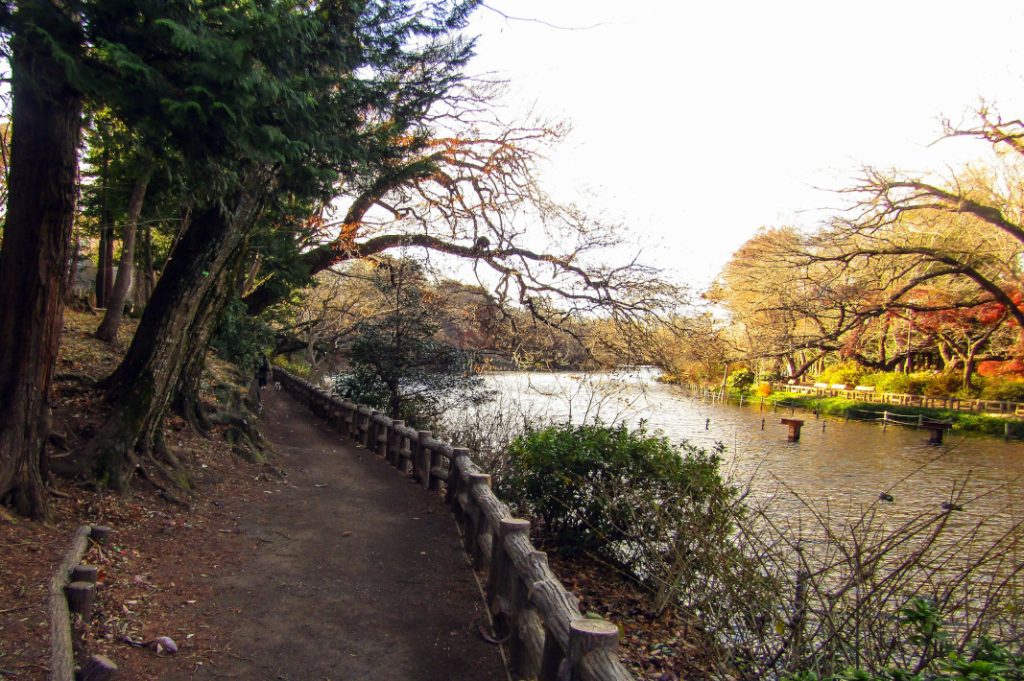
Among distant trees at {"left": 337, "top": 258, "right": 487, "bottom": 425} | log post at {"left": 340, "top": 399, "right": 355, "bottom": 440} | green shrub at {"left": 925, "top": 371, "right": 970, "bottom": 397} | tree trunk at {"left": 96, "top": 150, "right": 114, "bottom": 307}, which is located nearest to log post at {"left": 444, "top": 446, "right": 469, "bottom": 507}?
distant trees at {"left": 337, "top": 258, "right": 487, "bottom": 425}

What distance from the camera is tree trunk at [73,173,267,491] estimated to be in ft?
23.3

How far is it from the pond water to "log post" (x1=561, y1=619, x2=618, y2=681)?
24.3 ft

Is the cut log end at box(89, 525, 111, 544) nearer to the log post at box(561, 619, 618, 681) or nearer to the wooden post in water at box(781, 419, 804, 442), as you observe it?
the log post at box(561, 619, 618, 681)

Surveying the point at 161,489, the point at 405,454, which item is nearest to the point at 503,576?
the point at 161,489

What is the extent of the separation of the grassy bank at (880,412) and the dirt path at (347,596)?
26.1 m

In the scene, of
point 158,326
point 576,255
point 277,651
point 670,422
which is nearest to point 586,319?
point 576,255

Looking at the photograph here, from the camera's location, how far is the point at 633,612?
7.41 metres

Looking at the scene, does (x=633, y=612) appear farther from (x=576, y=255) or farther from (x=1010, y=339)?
(x=1010, y=339)

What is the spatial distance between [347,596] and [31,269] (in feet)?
12.5

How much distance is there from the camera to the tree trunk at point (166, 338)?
711 cm

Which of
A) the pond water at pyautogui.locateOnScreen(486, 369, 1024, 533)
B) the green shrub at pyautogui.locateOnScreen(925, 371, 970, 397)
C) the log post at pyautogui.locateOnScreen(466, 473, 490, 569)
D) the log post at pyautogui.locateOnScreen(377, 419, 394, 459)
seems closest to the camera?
the log post at pyautogui.locateOnScreen(466, 473, 490, 569)

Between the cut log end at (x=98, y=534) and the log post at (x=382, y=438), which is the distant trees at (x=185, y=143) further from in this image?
the log post at (x=382, y=438)

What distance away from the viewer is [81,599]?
14.0ft

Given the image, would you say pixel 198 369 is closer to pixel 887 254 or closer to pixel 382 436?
pixel 382 436
